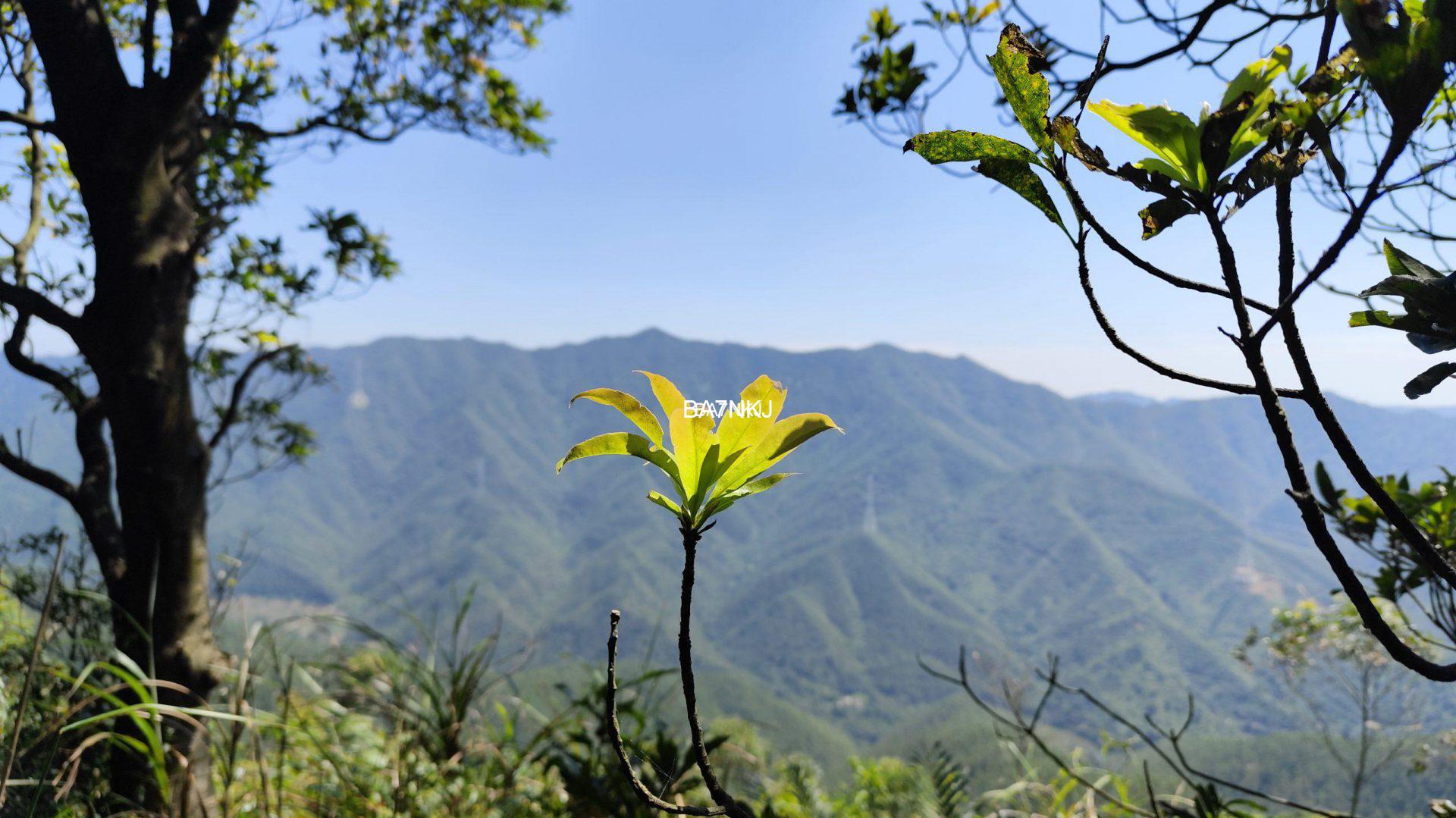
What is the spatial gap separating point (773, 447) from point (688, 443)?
0.18 feet

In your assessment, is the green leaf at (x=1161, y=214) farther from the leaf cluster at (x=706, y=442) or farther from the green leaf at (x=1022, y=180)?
the leaf cluster at (x=706, y=442)

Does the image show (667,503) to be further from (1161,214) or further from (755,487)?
(1161,214)

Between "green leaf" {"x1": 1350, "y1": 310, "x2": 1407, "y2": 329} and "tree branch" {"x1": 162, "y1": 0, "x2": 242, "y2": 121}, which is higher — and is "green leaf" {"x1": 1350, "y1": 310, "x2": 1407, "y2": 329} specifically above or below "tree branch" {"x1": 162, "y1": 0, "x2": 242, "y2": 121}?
below

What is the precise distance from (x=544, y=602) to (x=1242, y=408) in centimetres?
14487

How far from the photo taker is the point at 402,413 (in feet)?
579

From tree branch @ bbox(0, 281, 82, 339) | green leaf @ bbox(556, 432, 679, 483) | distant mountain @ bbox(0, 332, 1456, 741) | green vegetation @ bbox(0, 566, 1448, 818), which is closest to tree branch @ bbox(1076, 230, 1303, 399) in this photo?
green leaf @ bbox(556, 432, 679, 483)

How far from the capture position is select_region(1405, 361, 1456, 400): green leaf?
53cm

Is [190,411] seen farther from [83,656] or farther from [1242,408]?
[1242,408]

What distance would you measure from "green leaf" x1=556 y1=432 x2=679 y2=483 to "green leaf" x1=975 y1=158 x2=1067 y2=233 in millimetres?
255

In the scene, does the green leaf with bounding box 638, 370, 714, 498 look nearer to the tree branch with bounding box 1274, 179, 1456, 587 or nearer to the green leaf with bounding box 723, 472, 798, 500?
the green leaf with bounding box 723, 472, 798, 500

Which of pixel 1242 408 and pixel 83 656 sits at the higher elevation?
pixel 1242 408

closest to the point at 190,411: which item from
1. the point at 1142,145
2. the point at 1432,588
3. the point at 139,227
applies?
the point at 139,227

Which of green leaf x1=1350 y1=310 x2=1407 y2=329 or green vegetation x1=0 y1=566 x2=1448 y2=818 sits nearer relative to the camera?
green leaf x1=1350 y1=310 x2=1407 y2=329

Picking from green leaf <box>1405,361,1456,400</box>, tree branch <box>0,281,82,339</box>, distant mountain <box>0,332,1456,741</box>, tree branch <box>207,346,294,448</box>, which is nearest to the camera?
green leaf <box>1405,361,1456,400</box>
